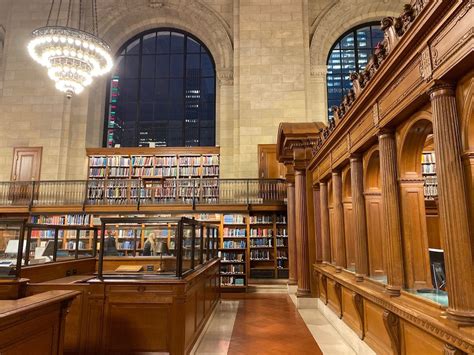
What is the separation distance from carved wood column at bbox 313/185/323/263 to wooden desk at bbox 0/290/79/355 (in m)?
5.25

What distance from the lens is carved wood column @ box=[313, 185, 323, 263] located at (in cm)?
720

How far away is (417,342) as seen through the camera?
2768 mm

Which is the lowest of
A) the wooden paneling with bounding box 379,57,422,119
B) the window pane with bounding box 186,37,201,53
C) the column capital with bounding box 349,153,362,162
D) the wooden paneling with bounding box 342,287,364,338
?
the wooden paneling with bounding box 342,287,364,338

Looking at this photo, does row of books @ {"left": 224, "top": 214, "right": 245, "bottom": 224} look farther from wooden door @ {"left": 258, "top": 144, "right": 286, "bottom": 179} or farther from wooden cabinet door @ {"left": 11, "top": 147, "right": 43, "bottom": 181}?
wooden cabinet door @ {"left": 11, "top": 147, "right": 43, "bottom": 181}

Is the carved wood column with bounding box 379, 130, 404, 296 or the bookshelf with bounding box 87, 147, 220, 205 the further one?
the bookshelf with bounding box 87, 147, 220, 205

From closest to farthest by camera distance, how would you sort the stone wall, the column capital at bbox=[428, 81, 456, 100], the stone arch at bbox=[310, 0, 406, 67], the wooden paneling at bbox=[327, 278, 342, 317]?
the column capital at bbox=[428, 81, 456, 100] < the wooden paneling at bbox=[327, 278, 342, 317] < the stone wall < the stone arch at bbox=[310, 0, 406, 67]

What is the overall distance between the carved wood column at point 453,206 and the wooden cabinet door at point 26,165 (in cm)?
1268

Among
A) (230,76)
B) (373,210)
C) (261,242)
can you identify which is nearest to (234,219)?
(261,242)

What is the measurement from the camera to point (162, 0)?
1330 centimetres

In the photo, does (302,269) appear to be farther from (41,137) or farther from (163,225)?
(41,137)

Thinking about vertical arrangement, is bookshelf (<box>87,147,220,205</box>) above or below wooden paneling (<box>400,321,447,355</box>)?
above

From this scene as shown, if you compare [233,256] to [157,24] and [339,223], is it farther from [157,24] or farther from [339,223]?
[157,24]

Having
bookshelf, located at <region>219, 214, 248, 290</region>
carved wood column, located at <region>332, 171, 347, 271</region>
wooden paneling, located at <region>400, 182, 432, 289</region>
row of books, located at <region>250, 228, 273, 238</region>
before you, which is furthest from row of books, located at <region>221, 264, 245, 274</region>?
wooden paneling, located at <region>400, 182, 432, 289</region>

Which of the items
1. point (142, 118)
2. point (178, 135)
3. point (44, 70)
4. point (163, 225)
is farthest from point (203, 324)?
point (44, 70)
